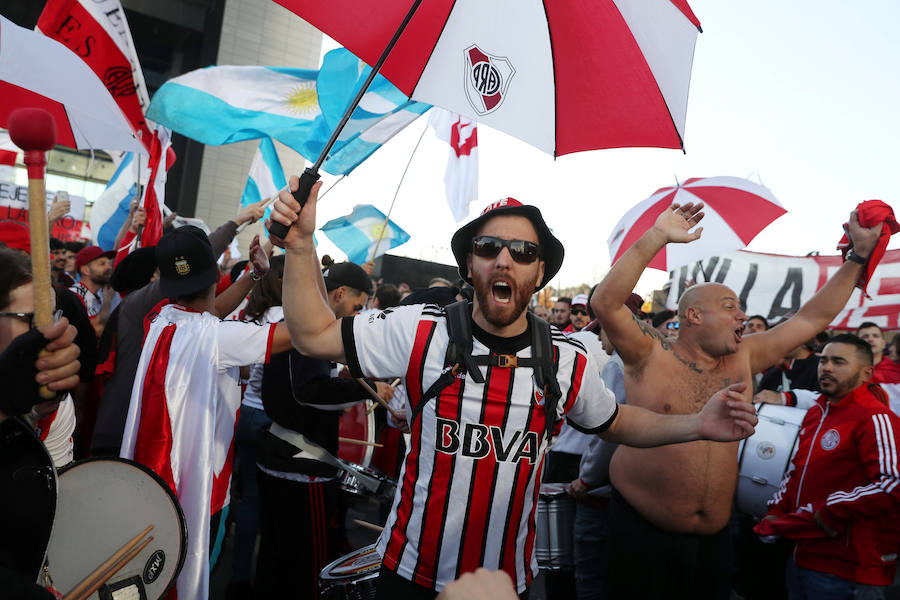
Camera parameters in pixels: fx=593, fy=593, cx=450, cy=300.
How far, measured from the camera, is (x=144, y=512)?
2646 mm

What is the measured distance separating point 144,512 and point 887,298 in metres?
8.98

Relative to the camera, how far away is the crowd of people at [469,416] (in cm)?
228

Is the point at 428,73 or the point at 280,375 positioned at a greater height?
the point at 428,73

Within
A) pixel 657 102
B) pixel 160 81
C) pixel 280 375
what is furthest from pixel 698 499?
pixel 160 81

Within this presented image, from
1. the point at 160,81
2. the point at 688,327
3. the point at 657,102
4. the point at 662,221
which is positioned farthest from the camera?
the point at 160,81

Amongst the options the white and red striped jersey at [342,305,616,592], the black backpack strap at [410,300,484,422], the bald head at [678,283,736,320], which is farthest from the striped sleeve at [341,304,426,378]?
the bald head at [678,283,736,320]

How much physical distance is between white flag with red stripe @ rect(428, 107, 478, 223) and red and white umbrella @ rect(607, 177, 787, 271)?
9.19 feet

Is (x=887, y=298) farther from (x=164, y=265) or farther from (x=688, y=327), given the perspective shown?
(x=164, y=265)

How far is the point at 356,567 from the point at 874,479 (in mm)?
3035

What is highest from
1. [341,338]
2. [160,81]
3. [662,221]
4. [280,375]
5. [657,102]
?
[160,81]

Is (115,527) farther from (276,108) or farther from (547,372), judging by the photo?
(276,108)

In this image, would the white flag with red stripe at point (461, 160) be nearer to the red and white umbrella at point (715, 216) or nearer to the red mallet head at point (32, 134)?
the red and white umbrella at point (715, 216)

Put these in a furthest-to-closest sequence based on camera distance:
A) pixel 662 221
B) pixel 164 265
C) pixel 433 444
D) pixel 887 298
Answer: pixel 887 298
pixel 164 265
pixel 662 221
pixel 433 444

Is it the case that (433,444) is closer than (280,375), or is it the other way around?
(433,444)
